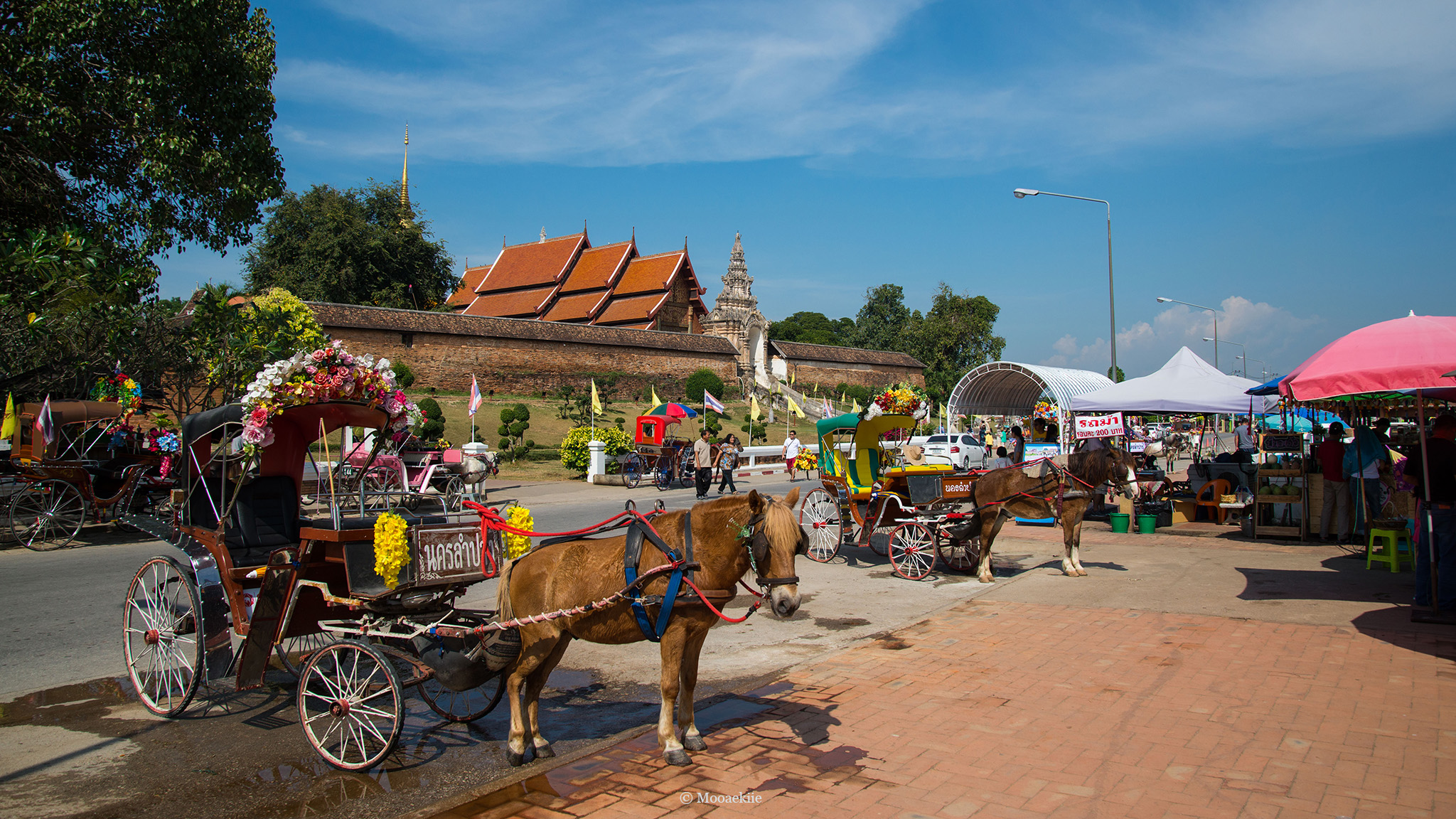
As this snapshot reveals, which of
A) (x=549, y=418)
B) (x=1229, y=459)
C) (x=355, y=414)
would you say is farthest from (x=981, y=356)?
(x=355, y=414)

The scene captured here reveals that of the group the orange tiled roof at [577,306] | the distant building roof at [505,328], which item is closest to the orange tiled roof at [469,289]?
the orange tiled roof at [577,306]

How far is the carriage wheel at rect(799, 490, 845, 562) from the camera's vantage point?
440 inches

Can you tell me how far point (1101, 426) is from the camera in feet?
46.8

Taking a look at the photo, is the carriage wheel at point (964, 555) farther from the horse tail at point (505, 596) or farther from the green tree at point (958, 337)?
the green tree at point (958, 337)

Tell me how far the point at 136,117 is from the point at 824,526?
12.4 meters

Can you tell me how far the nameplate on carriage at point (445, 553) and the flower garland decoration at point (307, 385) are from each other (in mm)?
1060

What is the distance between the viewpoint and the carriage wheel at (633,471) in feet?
73.3

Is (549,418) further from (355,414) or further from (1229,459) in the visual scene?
(355,414)

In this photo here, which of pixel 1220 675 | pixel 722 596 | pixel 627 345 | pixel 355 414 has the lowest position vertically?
pixel 1220 675

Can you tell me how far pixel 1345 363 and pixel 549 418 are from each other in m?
31.7

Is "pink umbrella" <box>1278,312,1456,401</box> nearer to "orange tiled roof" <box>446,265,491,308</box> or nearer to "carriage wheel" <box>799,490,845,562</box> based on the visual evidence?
"carriage wheel" <box>799,490,845,562</box>

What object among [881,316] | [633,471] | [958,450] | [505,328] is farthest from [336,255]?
[881,316]

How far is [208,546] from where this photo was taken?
5.26 meters

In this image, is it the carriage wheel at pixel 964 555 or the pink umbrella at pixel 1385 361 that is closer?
the pink umbrella at pixel 1385 361
